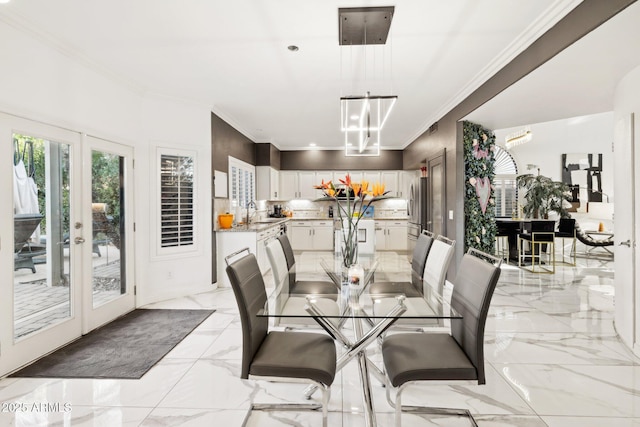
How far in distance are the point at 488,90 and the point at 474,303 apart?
9.06 feet

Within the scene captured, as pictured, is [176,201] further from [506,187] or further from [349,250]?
[506,187]

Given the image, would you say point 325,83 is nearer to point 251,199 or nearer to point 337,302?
point 337,302

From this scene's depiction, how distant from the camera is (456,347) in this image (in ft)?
5.71

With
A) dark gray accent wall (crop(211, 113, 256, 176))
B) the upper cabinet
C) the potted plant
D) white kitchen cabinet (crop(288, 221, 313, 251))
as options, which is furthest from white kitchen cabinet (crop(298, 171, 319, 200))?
the potted plant

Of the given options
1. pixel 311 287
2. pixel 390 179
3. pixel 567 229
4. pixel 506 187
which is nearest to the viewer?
pixel 311 287

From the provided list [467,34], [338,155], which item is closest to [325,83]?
[467,34]

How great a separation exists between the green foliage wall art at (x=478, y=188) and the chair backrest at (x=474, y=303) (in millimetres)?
2855

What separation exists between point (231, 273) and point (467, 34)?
2.64 metres

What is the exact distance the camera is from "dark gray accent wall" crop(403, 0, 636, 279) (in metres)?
2.06

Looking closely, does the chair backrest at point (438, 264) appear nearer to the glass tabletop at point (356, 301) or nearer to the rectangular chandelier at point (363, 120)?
the glass tabletop at point (356, 301)

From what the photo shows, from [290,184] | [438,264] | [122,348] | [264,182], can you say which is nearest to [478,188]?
[438,264]

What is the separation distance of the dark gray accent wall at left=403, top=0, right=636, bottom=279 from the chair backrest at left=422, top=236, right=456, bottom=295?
164 centimetres

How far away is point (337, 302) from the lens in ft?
6.18

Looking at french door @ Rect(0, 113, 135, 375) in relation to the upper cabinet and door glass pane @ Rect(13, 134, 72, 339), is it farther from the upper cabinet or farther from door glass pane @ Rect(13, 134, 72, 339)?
the upper cabinet
